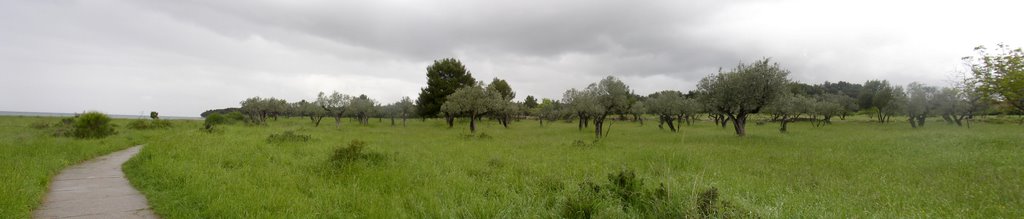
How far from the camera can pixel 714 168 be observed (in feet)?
40.0

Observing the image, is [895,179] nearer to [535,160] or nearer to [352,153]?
[535,160]

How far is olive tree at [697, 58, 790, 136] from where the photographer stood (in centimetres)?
2581

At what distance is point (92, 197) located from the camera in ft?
27.1

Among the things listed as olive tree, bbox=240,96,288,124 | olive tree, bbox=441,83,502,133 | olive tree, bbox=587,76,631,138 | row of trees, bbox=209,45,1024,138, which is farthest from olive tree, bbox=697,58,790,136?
olive tree, bbox=240,96,288,124

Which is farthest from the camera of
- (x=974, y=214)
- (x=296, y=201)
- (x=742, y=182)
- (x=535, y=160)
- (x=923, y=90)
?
(x=923, y=90)

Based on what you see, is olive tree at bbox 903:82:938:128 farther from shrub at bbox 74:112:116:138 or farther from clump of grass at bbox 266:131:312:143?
shrub at bbox 74:112:116:138

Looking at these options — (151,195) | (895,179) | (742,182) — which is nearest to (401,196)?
(151,195)

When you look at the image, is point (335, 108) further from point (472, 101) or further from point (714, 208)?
point (714, 208)

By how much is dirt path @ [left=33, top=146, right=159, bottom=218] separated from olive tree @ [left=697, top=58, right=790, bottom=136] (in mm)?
29391

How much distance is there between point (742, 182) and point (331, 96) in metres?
53.8

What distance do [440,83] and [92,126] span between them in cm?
3996

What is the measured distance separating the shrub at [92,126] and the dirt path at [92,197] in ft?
51.9

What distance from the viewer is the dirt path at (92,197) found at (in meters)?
7.08

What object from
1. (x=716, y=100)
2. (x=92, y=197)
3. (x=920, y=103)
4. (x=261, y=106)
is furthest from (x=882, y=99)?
(x=261, y=106)
